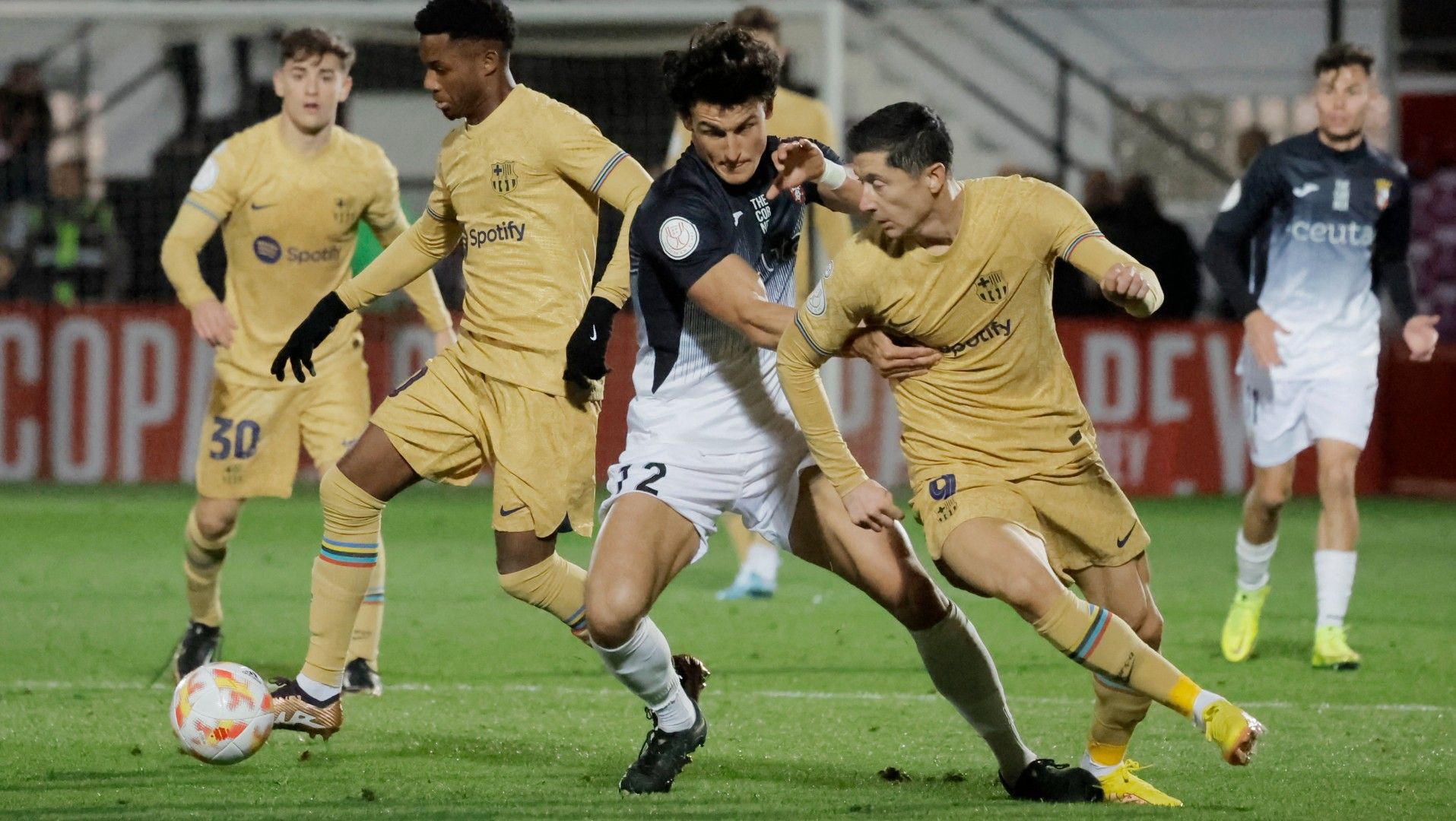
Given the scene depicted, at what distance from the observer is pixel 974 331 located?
4.96 meters

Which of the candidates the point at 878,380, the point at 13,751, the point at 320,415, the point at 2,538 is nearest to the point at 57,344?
the point at 2,538

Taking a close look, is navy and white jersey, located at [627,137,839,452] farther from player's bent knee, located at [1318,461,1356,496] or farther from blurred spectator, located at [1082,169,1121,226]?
blurred spectator, located at [1082,169,1121,226]

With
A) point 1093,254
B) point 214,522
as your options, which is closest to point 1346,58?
point 1093,254

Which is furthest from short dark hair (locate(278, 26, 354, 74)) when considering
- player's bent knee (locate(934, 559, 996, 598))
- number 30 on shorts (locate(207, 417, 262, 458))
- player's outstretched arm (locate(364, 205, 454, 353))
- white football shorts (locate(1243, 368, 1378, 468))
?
white football shorts (locate(1243, 368, 1378, 468))

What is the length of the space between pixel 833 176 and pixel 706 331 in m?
0.52

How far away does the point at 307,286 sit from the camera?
7148 mm

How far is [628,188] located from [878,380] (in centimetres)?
800

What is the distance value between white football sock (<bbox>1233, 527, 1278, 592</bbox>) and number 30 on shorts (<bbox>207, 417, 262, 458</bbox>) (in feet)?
12.2

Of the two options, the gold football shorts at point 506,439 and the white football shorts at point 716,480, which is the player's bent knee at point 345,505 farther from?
the white football shorts at point 716,480

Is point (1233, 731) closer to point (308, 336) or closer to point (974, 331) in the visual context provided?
point (974, 331)

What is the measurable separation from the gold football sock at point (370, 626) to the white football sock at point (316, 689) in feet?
3.20

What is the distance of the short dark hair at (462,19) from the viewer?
5.73 m

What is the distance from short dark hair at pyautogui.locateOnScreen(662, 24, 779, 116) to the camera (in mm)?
5008

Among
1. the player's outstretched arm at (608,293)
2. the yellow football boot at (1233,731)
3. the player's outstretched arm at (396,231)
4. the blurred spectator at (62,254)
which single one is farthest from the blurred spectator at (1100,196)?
the yellow football boot at (1233,731)
